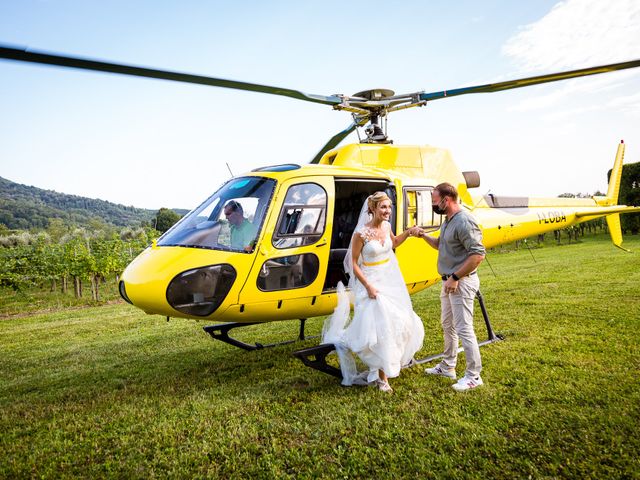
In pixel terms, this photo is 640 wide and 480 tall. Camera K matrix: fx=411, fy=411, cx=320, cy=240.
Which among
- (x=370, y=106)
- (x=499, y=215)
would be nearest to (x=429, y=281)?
(x=499, y=215)

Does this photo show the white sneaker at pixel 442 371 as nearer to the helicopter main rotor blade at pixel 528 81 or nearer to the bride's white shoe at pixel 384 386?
the bride's white shoe at pixel 384 386

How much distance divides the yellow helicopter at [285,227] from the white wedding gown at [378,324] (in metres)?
0.61

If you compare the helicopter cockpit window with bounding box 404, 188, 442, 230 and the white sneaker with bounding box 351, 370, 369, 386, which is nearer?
the white sneaker with bounding box 351, 370, 369, 386

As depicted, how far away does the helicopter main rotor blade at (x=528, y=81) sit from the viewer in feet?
14.0

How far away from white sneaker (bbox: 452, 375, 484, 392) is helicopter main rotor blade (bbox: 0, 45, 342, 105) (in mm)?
3503

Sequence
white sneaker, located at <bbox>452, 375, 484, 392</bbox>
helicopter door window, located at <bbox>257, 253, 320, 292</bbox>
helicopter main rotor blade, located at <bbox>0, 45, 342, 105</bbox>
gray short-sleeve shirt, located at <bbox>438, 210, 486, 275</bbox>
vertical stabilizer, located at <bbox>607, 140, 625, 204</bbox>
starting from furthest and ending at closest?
1. vertical stabilizer, located at <bbox>607, 140, 625, 204</bbox>
2. helicopter door window, located at <bbox>257, 253, 320, 292</bbox>
3. white sneaker, located at <bbox>452, 375, 484, 392</bbox>
4. gray short-sleeve shirt, located at <bbox>438, 210, 486, 275</bbox>
5. helicopter main rotor blade, located at <bbox>0, 45, 342, 105</bbox>

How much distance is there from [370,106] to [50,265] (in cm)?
1636

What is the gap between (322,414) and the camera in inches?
148

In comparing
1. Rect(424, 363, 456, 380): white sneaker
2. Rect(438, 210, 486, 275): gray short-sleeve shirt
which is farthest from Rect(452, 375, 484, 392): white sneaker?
Rect(438, 210, 486, 275): gray short-sleeve shirt

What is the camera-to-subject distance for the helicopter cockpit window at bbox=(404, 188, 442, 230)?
5566 millimetres

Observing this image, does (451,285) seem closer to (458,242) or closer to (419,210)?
(458,242)

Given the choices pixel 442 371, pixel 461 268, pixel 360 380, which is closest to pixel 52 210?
pixel 360 380

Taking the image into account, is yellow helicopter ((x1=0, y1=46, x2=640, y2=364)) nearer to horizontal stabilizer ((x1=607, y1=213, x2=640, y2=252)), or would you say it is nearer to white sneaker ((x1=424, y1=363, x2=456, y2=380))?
white sneaker ((x1=424, y1=363, x2=456, y2=380))

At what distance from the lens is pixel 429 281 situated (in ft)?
19.6
